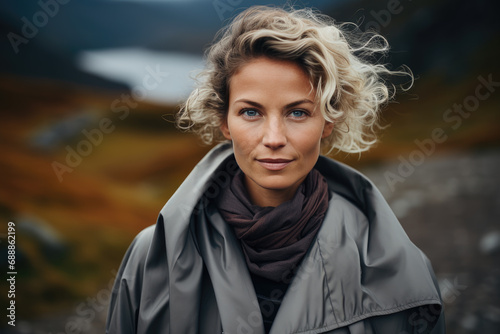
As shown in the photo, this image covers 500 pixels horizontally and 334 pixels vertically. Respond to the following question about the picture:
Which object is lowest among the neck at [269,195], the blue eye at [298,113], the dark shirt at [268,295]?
the dark shirt at [268,295]

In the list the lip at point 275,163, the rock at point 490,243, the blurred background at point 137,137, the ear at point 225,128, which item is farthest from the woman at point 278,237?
the rock at point 490,243

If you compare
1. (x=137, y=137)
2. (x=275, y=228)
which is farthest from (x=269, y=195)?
(x=137, y=137)

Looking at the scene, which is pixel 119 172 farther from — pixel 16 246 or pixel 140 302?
pixel 140 302

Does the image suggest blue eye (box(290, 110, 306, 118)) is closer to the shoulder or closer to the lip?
the lip

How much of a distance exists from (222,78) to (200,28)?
10.9 ft

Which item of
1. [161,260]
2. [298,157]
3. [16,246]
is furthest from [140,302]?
[16,246]

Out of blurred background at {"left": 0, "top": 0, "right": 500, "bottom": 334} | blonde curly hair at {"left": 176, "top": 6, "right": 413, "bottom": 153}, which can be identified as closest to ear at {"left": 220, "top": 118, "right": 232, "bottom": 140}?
blonde curly hair at {"left": 176, "top": 6, "right": 413, "bottom": 153}

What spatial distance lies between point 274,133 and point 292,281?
45 cm

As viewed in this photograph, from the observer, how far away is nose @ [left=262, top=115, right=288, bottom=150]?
1256 millimetres

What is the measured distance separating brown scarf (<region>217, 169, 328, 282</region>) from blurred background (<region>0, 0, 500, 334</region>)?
2.33 metres

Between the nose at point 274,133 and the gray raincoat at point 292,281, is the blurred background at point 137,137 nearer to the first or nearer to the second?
the gray raincoat at point 292,281

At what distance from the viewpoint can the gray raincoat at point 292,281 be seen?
4.04 ft

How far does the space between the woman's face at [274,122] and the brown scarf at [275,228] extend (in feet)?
0.31

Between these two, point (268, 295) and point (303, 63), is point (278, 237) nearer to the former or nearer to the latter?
point (268, 295)
